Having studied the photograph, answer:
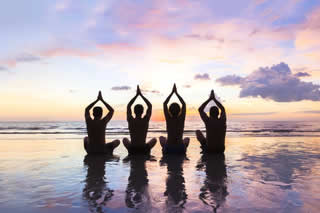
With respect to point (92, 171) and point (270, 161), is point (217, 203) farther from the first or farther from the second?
point (270, 161)

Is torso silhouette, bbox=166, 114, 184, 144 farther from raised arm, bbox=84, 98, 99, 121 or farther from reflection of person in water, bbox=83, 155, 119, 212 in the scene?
raised arm, bbox=84, 98, 99, 121

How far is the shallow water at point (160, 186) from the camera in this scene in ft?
12.6

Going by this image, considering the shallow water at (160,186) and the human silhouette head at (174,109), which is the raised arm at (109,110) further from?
the human silhouette head at (174,109)

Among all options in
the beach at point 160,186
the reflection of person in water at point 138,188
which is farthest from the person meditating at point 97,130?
the reflection of person in water at point 138,188

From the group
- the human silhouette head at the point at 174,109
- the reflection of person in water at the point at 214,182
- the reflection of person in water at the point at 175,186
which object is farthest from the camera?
the human silhouette head at the point at 174,109

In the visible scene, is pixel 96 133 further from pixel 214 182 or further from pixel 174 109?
pixel 214 182

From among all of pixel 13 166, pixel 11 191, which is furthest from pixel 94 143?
pixel 11 191

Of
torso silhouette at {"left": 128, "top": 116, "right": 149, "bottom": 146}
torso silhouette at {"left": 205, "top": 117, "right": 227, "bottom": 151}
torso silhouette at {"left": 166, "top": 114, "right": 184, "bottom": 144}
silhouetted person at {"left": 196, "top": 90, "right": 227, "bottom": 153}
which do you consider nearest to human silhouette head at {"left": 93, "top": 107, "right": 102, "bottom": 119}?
torso silhouette at {"left": 128, "top": 116, "right": 149, "bottom": 146}

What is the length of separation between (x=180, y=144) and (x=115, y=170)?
2941mm

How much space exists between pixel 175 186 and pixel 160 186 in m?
0.30

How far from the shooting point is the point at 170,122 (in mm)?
8398

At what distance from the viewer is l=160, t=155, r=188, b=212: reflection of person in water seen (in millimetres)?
3842

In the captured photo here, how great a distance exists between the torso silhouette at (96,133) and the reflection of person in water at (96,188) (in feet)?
4.19

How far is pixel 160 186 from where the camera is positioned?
4922 millimetres
